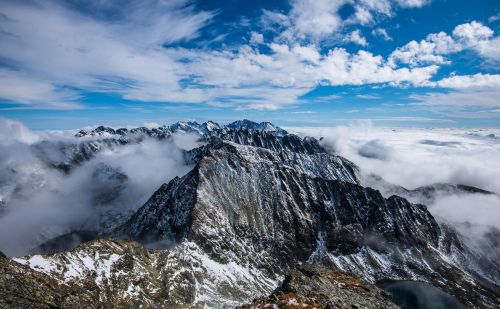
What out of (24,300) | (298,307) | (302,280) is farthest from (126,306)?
(298,307)

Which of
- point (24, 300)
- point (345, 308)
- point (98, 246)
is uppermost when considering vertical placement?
point (345, 308)

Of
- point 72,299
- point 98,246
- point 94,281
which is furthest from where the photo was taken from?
point 98,246

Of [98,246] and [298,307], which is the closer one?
[298,307]

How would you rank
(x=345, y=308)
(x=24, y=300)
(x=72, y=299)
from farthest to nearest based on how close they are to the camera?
(x=72, y=299) → (x=24, y=300) → (x=345, y=308)

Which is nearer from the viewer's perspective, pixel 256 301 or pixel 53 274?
pixel 256 301

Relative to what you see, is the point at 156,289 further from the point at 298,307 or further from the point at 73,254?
Result: the point at 298,307

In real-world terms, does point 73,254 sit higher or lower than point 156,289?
higher

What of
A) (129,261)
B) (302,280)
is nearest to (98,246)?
(129,261)

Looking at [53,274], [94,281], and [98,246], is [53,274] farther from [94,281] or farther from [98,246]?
[98,246]

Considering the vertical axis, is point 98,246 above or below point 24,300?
below
